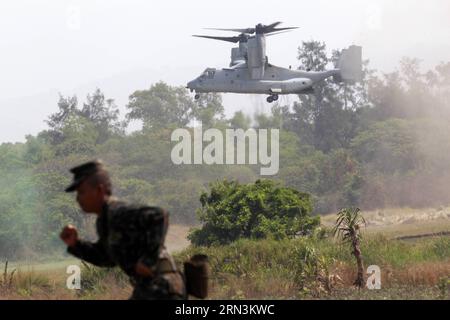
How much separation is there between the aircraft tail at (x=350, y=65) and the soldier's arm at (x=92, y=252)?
64.7 meters

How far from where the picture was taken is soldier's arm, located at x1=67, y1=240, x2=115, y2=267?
939 cm

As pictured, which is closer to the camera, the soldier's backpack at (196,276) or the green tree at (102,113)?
the soldier's backpack at (196,276)

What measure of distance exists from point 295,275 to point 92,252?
1765 cm

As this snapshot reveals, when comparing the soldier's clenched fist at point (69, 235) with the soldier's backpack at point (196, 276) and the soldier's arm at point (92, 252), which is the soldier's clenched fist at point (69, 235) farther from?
the soldier's backpack at point (196, 276)

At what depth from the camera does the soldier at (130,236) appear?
901cm

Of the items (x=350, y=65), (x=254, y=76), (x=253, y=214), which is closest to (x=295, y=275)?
(x=253, y=214)

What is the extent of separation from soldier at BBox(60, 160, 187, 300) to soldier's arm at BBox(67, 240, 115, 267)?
12 centimetres

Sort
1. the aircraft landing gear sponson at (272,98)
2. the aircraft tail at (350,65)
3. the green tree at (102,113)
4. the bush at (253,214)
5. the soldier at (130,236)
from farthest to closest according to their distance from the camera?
the green tree at (102,113) → the aircraft tail at (350,65) → the aircraft landing gear sponson at (272,98) → the bush at (253,214) → the soldier at (130,236)

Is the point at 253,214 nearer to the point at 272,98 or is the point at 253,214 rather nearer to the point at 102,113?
the point at 272,98

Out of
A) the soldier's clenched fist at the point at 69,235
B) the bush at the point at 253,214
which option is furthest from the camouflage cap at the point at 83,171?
the bush at the point at 253,214

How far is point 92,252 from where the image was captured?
945 cm

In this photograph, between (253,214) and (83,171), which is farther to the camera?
(253,214)
